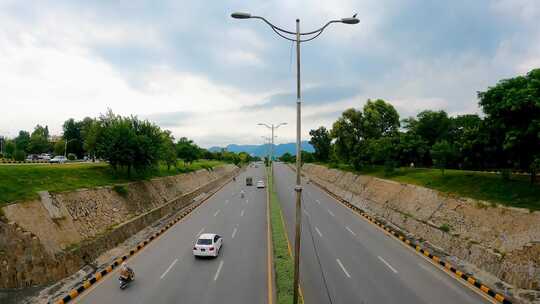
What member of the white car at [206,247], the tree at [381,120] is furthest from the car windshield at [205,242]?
the tree at [381,120]

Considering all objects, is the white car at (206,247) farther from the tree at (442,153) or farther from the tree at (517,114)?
the tree at (442,153)

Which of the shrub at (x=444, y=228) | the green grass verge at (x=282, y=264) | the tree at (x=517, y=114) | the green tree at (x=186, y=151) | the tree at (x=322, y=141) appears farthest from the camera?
the tree at (x=322, y=141)

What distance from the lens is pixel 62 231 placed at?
19141 mm

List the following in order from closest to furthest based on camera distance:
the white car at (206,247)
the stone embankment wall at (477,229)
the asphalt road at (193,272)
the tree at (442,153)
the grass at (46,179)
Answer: the asphalt road at (193,272) → the stone embankment wall at (477,229) → the white car at (206,247) → the grass at (46,179) → the tree at (442,153)

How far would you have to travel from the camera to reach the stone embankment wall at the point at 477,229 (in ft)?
48.9

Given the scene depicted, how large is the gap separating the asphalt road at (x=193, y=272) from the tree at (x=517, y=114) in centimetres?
1645

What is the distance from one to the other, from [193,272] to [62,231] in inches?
364

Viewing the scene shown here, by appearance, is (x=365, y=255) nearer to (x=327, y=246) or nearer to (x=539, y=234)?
(x=327, y=246)

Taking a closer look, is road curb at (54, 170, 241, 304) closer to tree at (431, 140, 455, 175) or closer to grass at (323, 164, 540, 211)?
grass at (323, 164, 540, 211)

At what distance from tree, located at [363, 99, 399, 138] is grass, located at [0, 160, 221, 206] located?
127 feet

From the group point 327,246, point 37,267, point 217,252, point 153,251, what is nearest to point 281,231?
point 327,246

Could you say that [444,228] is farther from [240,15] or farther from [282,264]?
[240,15]

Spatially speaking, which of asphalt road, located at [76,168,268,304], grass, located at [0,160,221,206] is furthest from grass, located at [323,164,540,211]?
grass, located at [0,160,221,206]

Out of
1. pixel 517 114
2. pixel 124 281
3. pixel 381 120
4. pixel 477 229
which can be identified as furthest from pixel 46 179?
pixel 381 120
